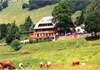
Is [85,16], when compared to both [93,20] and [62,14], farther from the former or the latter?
[62,14]

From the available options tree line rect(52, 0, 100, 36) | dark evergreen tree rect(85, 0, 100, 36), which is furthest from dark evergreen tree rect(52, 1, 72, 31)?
dark evergreen tree rect(85, 0, 100, 36)

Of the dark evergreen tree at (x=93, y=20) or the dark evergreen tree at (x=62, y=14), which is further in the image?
the dark evergreen tree at (x=62, y=14)

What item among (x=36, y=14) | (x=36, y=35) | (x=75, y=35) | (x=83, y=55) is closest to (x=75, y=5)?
(x=36, y=14)

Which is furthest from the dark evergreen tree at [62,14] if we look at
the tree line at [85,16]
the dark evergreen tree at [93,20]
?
the dark evergreen tree at [93,20]

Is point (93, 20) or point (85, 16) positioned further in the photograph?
point (85, 16)

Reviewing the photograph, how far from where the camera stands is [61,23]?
283 ft

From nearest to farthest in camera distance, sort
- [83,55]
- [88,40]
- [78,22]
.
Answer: [83,55] < [88,40] < [78,22]

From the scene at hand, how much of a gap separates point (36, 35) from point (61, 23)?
14995 millimetres

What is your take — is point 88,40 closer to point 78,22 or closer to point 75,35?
point 75,35

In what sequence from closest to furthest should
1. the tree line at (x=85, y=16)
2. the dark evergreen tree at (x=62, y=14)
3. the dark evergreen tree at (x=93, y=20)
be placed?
the dark evergreen tree at (x=93, y=20) → the tree line at (x=85, y=16) → the dark evergreen tree at (x=62, y=14)

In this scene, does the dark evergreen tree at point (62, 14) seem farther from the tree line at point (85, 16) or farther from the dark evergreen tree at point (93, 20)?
the dark evergreen tree at point (93, 20)

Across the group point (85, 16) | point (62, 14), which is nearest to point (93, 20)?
point (85, 16)

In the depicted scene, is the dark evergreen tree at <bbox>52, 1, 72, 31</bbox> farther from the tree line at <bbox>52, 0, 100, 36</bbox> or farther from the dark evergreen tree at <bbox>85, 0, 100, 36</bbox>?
the dark evergreen tree at <bbox>85, 0, 100, 36</bbox>

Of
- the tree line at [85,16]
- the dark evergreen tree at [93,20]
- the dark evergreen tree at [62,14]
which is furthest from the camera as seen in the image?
the dark evergreen tree at [62,14]
